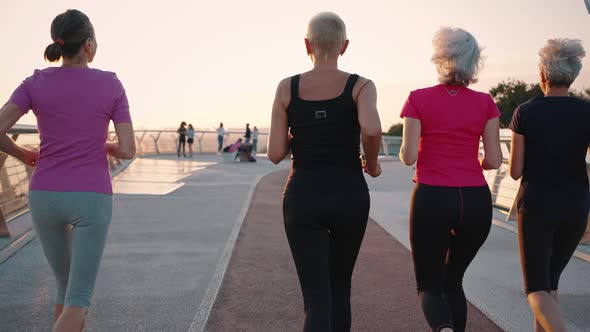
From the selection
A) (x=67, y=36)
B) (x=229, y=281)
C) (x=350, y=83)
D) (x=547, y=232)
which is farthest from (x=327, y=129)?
(x=229, y=281)

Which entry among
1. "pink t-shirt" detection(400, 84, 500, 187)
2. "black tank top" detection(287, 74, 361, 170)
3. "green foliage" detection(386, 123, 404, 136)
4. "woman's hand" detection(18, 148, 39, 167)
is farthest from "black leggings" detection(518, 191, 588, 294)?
"green foliage" detection(386, 123, 404, 136)

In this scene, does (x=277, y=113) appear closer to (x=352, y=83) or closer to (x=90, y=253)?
(x=352, y=83)

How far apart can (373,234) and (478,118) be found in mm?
6427

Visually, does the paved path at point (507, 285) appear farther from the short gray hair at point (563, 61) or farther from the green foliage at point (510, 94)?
the green foliage at point (510, 94)

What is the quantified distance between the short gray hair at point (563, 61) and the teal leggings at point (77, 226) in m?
2.51

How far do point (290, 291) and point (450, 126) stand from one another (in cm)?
304

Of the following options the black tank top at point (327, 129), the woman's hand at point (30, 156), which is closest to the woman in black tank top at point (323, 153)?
the black tank top at point (327, 129)

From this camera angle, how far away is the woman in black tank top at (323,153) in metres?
3.14

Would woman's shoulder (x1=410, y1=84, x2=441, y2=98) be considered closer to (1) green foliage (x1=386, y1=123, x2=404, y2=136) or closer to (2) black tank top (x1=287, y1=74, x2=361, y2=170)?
(2) black tank top (x1=287, y1=74, x2=361, y2=170)

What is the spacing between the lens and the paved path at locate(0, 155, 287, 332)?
514 cm

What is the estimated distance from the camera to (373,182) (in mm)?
21000

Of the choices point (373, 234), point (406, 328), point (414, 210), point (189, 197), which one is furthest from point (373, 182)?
point (414, 210)

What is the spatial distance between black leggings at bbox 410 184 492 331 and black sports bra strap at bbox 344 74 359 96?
79cm

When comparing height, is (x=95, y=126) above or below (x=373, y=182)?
above
